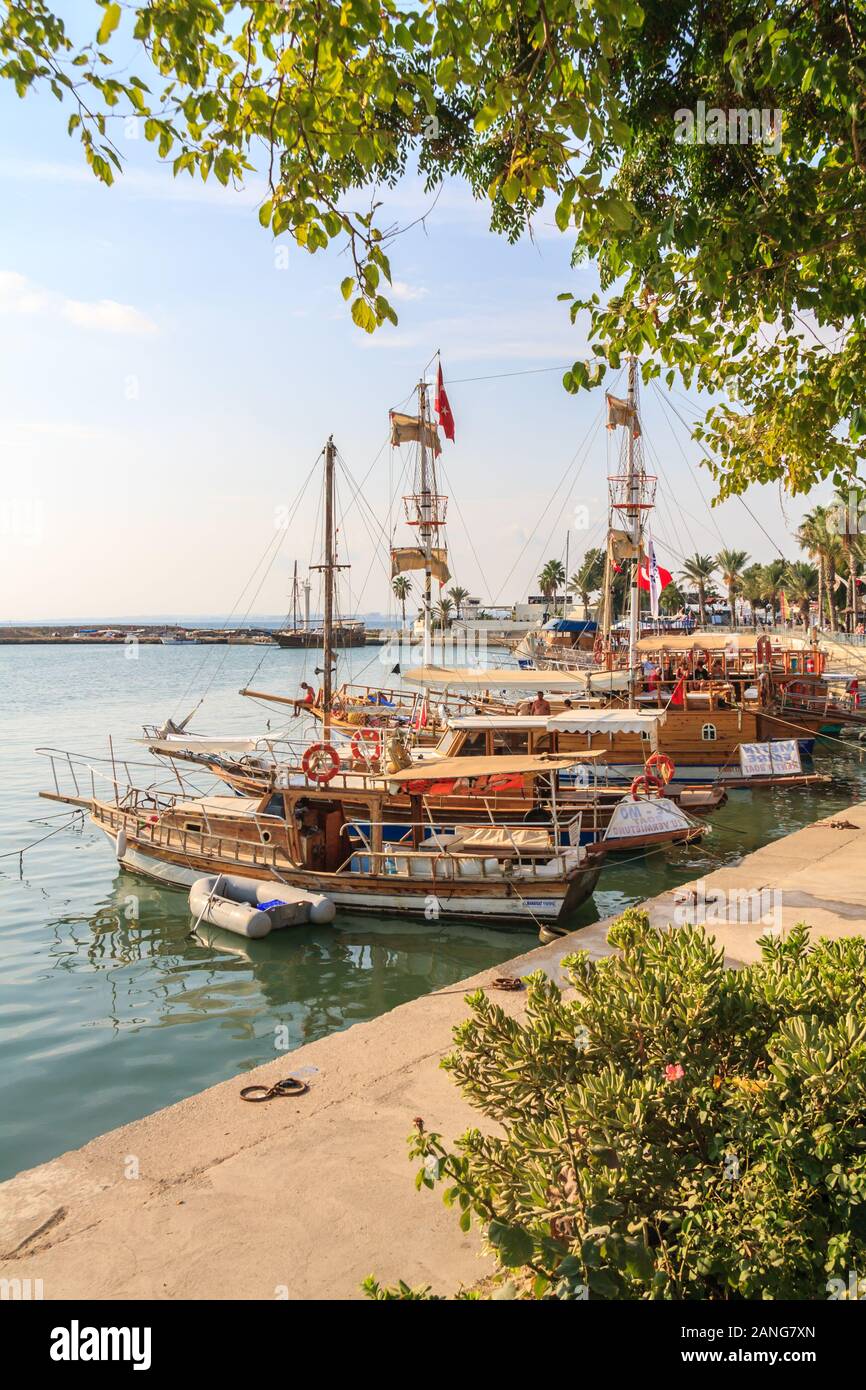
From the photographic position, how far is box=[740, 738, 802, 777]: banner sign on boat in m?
27.6

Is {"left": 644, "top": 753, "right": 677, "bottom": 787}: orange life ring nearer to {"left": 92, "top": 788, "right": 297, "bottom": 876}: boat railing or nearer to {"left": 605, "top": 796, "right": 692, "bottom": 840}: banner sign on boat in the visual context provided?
{"left": 605, "top": 796, "right": 692, "bottom": 840}: banner sign on boat

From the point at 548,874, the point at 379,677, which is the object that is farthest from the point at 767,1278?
the point at 379,677

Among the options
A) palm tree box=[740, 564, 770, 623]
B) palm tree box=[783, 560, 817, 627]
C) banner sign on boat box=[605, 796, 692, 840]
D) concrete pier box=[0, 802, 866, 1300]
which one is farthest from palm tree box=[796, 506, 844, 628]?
concrete pier box=[0, 802, 866, 1300]

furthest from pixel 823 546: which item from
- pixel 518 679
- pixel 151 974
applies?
pixel 151 974

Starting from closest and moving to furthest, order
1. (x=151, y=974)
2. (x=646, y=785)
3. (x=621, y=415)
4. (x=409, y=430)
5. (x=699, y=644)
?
(x=151, y=974)
(x=646, y=785)
(x=621, y=415)
(x=409, y=430)
(x=699, y=644)

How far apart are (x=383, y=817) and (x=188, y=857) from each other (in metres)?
4.35

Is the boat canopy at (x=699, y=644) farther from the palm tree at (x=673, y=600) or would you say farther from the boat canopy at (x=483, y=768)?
the palm tree at (x=673, y=600)

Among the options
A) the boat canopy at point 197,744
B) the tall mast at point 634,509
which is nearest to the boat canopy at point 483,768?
the boat canopy at point 197,744

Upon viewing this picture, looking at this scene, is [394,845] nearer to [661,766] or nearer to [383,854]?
[383,854]

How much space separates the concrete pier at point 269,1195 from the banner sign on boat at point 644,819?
424 inches

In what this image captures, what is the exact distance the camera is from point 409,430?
41.3 metres

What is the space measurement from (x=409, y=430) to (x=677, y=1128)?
3980cm

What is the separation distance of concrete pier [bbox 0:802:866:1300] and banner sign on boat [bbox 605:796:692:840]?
10.8 metres
